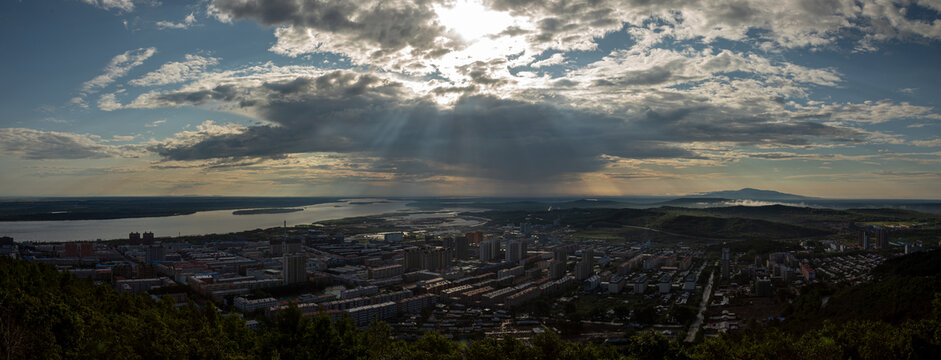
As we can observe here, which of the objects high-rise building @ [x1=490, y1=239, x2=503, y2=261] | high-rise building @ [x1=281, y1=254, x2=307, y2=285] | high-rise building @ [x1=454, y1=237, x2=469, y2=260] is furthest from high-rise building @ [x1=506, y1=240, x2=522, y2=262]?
high-rise building @ [x1=281, y1=254, x2=307, y2=285]

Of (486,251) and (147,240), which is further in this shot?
(147,240)

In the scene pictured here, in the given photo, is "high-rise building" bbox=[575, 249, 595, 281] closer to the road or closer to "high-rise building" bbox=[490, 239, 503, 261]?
the road

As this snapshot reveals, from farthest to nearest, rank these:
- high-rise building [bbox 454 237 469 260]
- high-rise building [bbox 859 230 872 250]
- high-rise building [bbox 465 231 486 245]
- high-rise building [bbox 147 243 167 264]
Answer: high-rise building [bbox 465 231 486 245]
high-rise building [bbox 454 237 469 260]
high-rise building [bbox 859 230 872 250]
high-rise building [bbox 147 243 167 264]

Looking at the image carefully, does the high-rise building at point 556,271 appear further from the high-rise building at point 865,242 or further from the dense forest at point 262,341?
the high-rise building at point 865,242

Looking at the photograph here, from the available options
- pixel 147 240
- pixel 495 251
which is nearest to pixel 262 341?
pixel 495 251

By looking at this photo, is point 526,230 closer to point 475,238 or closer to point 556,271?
point 475,238

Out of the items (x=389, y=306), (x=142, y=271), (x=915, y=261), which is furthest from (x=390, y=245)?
(x=915, y=261)
